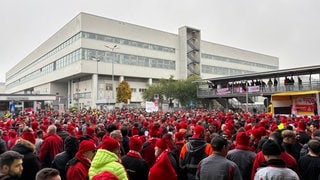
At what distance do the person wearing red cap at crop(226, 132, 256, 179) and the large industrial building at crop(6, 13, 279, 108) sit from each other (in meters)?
44.1

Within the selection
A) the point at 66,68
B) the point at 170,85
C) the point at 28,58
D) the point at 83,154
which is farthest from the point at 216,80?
the point at 28,58

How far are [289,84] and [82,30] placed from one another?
4165 cm

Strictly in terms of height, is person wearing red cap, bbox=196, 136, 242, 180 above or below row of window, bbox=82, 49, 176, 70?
below

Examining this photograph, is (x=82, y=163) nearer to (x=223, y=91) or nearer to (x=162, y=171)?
(x=162, y=171)

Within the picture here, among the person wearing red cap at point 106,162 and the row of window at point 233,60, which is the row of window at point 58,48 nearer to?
the row of window at point 233,60

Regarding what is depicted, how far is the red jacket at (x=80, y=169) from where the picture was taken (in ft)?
14.2

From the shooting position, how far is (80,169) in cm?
434

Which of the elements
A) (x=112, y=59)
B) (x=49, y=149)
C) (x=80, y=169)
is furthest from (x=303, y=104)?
(x=112, y=59)

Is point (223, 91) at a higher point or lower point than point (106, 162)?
higher

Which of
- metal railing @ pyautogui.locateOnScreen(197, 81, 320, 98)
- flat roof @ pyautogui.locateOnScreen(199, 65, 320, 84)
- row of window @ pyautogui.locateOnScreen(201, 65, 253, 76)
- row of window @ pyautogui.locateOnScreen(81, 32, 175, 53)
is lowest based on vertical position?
metal railing @ pyautogui.locateOnScreen(197, 81, 320, 98)

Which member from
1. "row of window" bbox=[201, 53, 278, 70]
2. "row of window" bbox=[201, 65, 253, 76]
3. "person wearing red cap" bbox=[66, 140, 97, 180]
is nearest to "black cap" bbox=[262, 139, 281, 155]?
"person wearing red cap" bbox=[66, 140, 97, 180]

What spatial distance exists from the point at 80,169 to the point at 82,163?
10cm

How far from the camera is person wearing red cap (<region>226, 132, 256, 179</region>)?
5.16 metres

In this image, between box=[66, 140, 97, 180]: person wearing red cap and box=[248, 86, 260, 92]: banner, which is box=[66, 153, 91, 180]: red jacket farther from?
box=[248, 86, 260, 92]: banner
